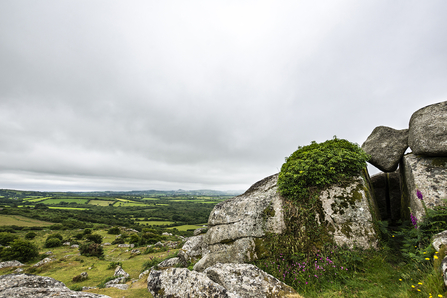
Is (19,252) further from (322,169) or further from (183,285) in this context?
(322,169)

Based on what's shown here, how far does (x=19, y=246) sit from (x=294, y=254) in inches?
1764

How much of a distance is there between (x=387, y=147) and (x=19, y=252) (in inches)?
2007

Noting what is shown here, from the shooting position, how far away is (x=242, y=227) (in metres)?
9.92

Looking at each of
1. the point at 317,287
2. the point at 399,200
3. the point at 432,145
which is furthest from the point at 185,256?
the point at 432,145

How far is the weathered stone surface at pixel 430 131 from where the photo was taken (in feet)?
26.1

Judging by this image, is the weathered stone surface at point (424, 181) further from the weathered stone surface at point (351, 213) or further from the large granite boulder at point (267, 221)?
the weathered stone surface at point (351, 213)

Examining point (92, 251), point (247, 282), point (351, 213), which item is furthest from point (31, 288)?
point (92, 251)

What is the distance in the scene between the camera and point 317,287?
6473 mm

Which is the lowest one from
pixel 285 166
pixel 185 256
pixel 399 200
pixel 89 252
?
pixel 89 252

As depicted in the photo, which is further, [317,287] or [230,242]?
[230,242]

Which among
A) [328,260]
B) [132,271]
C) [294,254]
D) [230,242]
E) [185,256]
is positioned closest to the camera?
[328,260]

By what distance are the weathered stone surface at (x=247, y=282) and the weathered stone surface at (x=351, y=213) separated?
378 centimetres

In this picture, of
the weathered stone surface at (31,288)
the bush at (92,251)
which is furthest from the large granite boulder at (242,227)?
the bush at (92,251)

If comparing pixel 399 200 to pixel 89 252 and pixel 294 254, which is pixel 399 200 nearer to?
pixel 294 254
